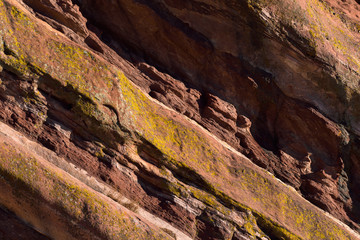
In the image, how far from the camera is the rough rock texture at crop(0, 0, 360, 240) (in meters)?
15.4

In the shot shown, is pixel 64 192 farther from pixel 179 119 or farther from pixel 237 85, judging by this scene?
pixel 237 85

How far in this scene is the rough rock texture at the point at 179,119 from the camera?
15.4 meters

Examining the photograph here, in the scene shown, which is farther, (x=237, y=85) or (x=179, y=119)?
(x=237, y=85)

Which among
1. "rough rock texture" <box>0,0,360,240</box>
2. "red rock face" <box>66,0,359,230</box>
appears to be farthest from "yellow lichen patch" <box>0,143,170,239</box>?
"red rock face" <box>66,0,359,230</box>

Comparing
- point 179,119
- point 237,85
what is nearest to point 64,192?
point 179,119

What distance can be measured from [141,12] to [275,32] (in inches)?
249

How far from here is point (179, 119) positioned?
791 inches

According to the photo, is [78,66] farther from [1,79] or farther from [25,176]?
[25,176]

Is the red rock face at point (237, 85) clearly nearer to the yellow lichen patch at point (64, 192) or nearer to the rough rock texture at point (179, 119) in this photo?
the rough rock texture at point (179, 119)

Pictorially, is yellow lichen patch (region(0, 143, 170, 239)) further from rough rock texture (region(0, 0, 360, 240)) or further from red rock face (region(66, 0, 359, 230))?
red rock face (region(66, 0, 359, 230))

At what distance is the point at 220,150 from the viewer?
67.3 feet

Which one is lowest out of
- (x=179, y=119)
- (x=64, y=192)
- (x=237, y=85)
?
(x=64, y=192)

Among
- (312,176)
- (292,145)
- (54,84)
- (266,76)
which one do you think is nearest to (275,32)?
(266,76)

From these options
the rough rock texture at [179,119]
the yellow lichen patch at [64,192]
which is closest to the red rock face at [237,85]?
the rough rock texture at [179,119]
